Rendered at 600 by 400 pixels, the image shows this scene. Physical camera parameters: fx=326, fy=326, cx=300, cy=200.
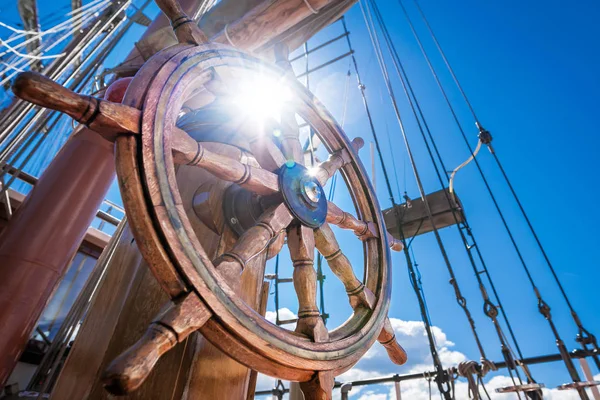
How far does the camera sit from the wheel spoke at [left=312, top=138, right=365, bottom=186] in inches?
41.2

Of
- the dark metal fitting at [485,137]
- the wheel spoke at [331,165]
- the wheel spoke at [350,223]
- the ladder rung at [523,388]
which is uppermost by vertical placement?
the dark metal fitting at [485,137]

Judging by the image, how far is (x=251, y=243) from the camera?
2.31 feet

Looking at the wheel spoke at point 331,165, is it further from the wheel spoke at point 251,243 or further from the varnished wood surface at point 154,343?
the varnished wood surface at point 154,343

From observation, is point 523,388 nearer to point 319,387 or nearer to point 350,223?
point 350,223

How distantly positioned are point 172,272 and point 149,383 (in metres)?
0.35

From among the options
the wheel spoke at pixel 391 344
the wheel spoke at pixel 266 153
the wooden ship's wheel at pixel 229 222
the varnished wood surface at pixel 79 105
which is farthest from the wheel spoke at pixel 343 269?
the varnished wood surface at pixel 79 105

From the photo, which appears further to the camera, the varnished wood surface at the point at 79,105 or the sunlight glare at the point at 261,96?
the sunlight glare at the point at 261,96

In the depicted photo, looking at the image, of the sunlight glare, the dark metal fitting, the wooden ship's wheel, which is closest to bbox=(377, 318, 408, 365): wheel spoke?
the wooden ship's wheel

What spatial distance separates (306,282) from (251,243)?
183mm

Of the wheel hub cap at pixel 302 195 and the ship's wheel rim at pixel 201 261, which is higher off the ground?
the wheel hub cap at pixel 302 195

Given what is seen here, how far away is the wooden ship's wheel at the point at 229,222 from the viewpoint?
51 centimetres

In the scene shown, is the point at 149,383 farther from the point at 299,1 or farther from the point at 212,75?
the point at 299,1

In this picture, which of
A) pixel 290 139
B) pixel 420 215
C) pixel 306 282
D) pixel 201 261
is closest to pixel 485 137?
pixel 420 215

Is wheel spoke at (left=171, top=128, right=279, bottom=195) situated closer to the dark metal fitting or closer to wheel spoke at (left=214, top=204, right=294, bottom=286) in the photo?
wheel spoke at (left=214, top=204, right=294, bottom=286)
